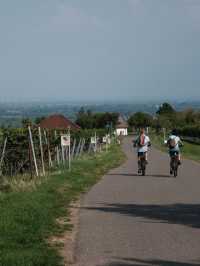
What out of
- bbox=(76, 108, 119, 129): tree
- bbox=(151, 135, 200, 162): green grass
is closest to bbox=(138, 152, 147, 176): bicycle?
bbox=(151, 135, 200, 162): green grass

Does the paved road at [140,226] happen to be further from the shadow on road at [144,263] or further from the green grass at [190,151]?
the green grass at [190,151]

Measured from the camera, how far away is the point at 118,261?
810 cm

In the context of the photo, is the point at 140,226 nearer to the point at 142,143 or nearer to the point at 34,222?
the point at 34,222

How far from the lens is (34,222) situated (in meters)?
10.7

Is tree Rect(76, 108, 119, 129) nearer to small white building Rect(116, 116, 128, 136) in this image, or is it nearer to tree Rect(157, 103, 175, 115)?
small white building Rect(116, 116, 128, 136)

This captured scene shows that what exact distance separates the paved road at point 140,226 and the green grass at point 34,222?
0.43m

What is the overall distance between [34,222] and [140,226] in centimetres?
181

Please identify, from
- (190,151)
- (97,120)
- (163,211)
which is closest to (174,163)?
(163,211)

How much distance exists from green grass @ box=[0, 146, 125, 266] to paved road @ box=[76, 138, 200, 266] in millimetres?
432

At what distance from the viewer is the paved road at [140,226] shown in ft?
27.5

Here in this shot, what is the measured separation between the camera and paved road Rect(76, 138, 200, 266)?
27.5 feet

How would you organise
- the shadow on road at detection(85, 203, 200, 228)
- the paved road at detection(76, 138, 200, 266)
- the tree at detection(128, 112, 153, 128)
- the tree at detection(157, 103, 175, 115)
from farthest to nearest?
1. the tree at detection(157, 103, 175, 115)
2. the tree at detection(128, 112, 153, 128)
3. the shadow on road at detection(85, 203, 200, 228)
4. the paved road at detection(76, 138, 200, 266)

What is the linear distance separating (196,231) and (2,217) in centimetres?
319

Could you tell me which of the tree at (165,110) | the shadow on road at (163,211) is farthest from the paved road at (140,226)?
the tree at (165,110)
